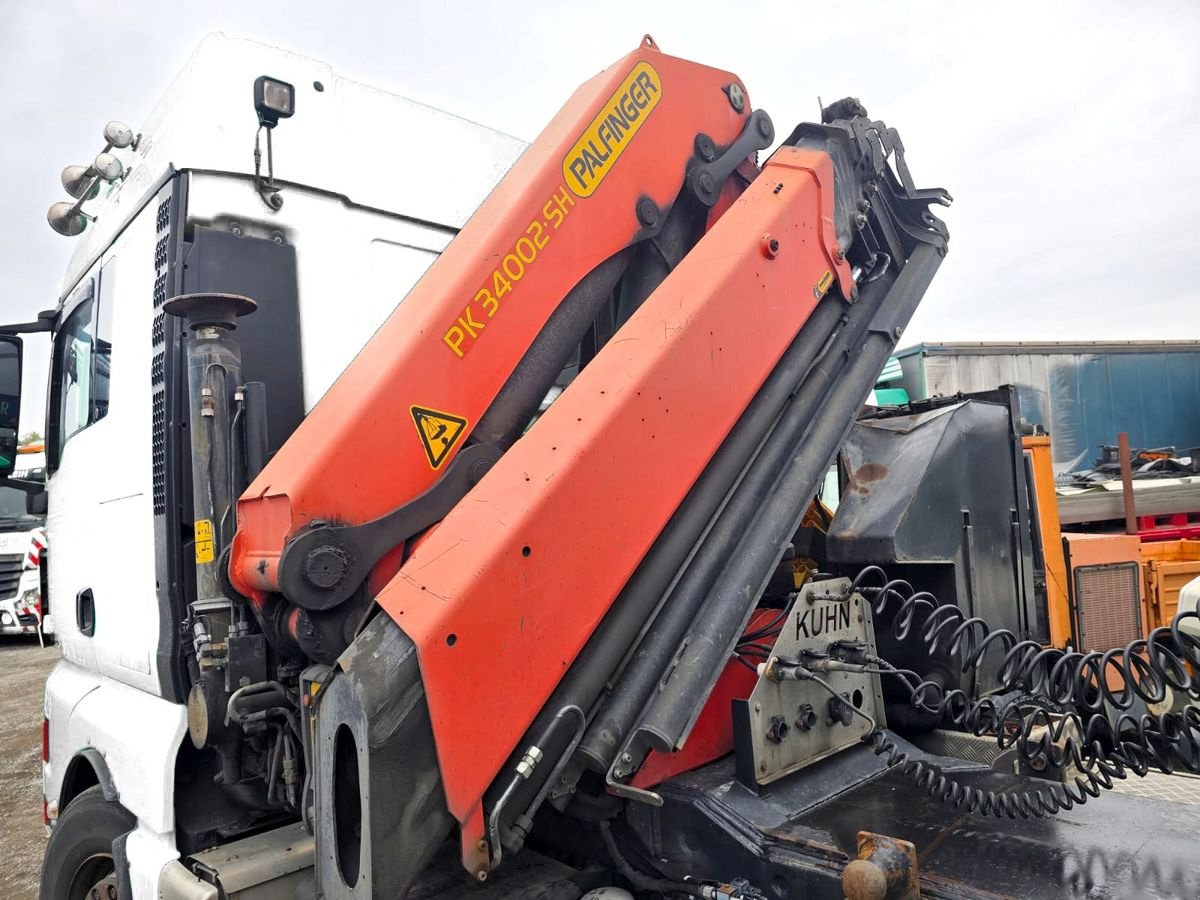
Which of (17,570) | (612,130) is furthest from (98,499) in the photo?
(17,570)

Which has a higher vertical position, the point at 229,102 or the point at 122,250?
the point at 229,102

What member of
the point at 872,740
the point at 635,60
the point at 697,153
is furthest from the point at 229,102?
the point at 872,740

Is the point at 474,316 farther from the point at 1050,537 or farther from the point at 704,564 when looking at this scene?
the point at 1050,537

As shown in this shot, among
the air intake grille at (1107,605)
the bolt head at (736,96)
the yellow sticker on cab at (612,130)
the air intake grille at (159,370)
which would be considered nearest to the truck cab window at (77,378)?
the air intake grille at (159,370)

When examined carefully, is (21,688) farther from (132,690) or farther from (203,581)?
(203,581)

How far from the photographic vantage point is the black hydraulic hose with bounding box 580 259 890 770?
1.75m

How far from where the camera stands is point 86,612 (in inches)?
121

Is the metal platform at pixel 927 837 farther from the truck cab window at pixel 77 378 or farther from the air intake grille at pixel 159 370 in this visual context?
the truck cab window at pixel 77 378

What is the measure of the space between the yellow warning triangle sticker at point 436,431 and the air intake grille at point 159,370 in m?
0.93

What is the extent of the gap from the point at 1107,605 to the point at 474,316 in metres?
2.65

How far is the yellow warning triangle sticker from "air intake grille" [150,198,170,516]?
934 millimetres

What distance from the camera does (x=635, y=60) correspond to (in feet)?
7.67

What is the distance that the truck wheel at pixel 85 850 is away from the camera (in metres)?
2.70

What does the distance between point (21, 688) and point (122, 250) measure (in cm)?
910
